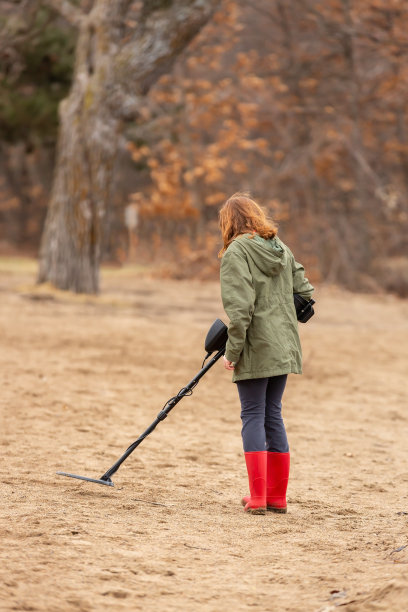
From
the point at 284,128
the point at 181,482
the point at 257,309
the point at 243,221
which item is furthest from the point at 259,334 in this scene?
the point at 284,128

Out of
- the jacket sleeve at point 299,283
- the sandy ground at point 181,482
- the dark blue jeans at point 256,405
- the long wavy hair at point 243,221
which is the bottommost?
the sandy ground at point 181,482

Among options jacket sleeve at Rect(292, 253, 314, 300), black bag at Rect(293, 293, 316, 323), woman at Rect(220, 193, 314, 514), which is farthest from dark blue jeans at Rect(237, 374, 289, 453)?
jacket sleeve at Rect(292, 253, 314, 300)

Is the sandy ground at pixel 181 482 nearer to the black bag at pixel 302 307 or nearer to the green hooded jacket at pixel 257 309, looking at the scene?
the green hooded jacket at pixel 257 309

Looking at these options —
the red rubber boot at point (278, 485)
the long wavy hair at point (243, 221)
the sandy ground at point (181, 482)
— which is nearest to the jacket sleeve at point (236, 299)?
the long wavy hair at point (243, 221)

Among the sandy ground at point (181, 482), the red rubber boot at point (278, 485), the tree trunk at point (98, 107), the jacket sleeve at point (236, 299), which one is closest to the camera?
the sandy ground at point (181, 482)

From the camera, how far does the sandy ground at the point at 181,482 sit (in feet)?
11.5

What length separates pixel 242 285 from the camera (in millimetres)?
4727

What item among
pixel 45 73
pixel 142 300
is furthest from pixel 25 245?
pixel 142 300

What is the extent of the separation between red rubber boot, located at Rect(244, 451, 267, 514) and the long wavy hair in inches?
43.3

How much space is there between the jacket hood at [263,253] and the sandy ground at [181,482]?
1303mm

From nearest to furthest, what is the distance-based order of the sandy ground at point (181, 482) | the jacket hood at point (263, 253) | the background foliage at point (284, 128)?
1. the sandy ground at point (181, 482)
2. the jacket hood at point (263, 253)
3. the background foliage at point (284, 128)

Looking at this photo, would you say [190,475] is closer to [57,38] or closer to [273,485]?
[273,485]

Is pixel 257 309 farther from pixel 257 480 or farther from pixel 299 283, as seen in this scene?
pixel 257 480

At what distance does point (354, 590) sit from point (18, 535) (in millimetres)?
1494
